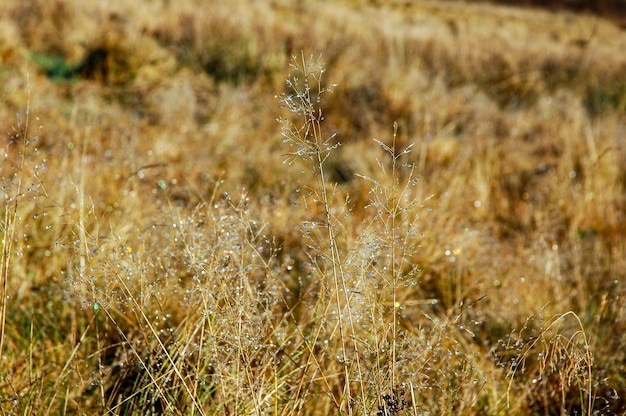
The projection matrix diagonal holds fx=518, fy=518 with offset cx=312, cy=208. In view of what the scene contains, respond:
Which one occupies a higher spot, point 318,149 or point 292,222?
point 318,149

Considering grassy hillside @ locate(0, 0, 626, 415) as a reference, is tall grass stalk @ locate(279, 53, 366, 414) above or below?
above

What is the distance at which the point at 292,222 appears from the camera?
2.47 m

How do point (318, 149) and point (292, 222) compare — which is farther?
point (292, 222)

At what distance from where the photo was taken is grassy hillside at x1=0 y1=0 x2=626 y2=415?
1.27 metres

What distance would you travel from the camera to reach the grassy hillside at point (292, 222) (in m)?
1.27

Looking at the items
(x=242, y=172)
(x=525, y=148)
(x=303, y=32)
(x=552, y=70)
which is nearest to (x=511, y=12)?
(x=552, y=70)

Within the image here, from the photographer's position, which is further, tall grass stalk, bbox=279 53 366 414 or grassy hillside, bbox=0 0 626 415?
grassy hillside, bbox=0 0 626 415

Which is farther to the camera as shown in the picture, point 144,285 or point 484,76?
point 484,76

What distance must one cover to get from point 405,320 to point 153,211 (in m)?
1.25

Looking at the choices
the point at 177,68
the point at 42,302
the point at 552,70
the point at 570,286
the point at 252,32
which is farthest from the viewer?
the point at 552,70

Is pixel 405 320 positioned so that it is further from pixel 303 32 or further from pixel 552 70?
pixel 552 70

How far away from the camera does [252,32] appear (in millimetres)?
5812

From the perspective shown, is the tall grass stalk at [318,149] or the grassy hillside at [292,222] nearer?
the tall grass stalk at [318,149]

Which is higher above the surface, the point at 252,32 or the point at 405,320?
the point at 252,32
